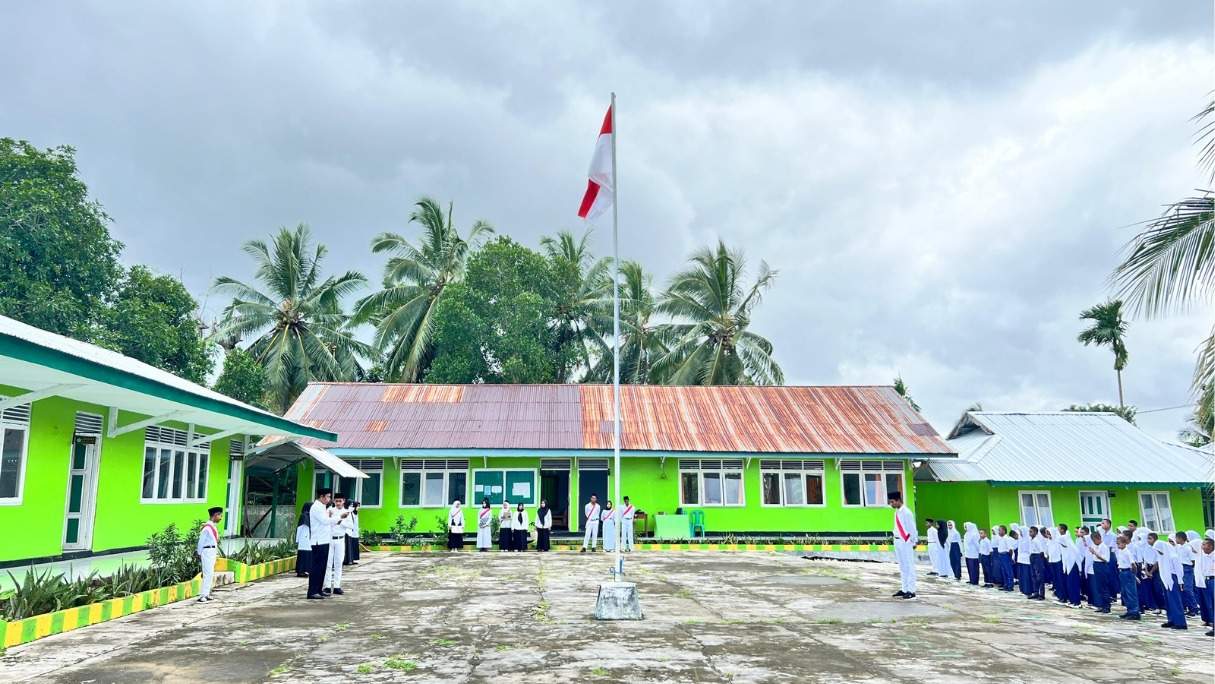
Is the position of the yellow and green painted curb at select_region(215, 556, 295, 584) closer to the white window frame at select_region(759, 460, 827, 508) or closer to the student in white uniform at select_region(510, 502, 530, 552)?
the student in white uniform at select_region(510, 502, 530, 552)

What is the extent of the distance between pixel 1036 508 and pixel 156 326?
87.9ft

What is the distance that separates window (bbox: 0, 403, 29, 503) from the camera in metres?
10.7

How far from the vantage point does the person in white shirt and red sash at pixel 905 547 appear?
12.4 meters

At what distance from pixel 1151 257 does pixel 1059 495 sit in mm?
18545

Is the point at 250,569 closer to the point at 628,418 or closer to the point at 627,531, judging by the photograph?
the point at 627,531

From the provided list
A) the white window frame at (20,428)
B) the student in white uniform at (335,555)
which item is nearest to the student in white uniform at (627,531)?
the student in white uniform at (335,555)

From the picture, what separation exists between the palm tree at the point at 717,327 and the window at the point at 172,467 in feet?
60.7

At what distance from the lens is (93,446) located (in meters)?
13.0

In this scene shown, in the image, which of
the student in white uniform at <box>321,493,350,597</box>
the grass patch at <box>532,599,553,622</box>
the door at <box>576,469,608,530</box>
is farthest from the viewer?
the door at <box>576,469,608,530</box>

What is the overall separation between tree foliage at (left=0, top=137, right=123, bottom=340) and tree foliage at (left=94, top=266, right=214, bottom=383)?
64cm

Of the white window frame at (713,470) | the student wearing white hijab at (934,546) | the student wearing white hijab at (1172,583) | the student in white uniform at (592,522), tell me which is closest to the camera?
the student wearing white hijab at (1172,583)

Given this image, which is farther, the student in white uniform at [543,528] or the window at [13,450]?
the student in white uniform at [543,528]

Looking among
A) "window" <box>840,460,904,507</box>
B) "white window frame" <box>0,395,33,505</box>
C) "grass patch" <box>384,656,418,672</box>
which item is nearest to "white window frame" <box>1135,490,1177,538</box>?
"window" <box>840,460,904,507</box>

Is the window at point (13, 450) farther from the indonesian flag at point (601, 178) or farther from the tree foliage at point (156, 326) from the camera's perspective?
the tree foliage at point (156, 326)
